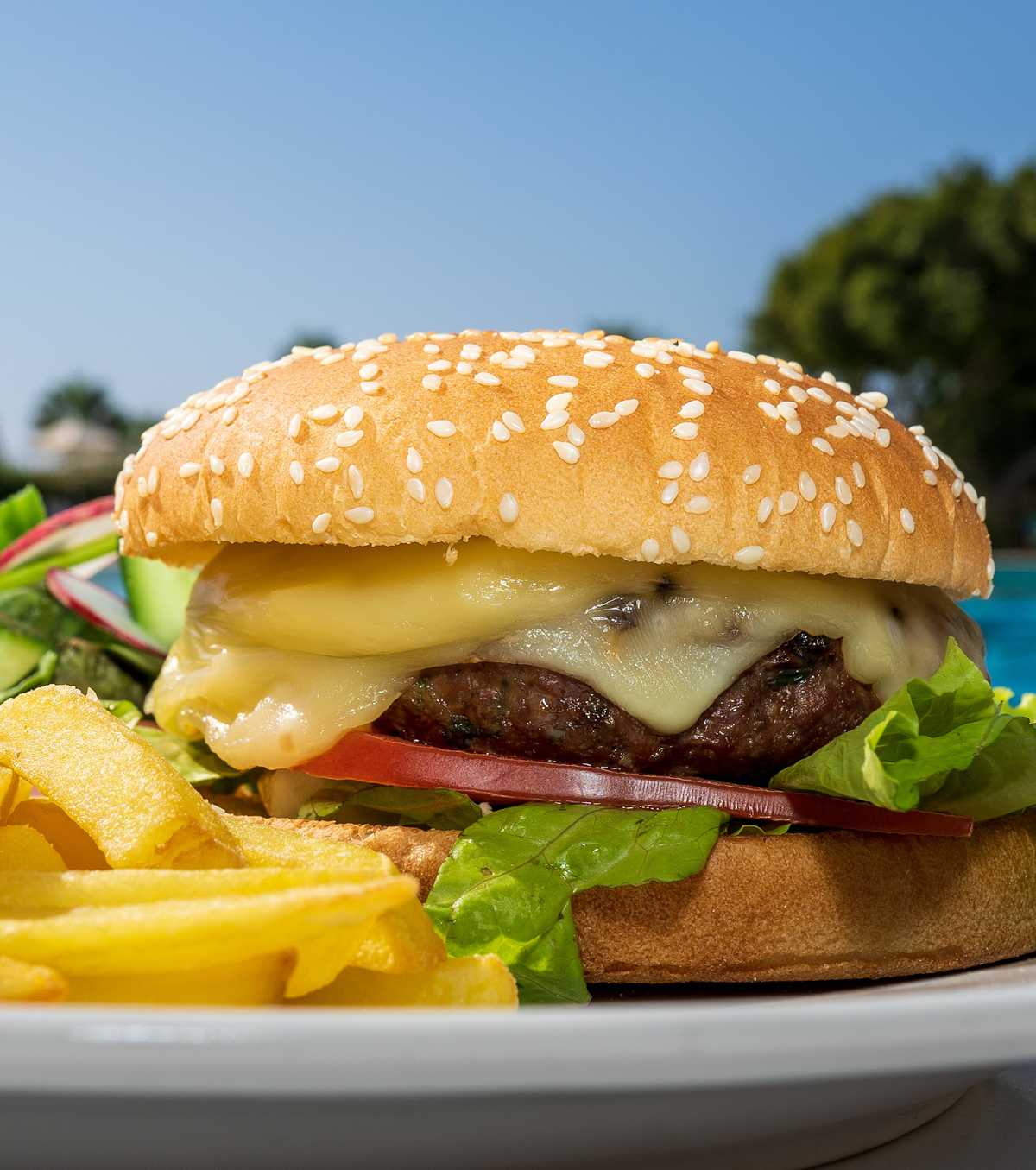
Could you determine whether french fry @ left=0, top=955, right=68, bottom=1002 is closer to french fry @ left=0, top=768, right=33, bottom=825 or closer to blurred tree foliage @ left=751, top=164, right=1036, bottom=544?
french fry @ left=0, top=768, right=33, bottom=825

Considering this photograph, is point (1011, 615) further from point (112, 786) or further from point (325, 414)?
point (112, 786)

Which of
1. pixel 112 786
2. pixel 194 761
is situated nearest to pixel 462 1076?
pixel 112 786

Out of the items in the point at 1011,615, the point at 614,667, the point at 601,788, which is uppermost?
the point at 614,667

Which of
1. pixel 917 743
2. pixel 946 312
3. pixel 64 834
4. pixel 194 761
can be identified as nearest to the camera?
pixel 64 834

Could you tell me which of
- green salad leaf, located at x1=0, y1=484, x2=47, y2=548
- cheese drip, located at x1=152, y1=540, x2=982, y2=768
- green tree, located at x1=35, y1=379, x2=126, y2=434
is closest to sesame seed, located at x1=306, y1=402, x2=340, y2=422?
cheese drip, located at x1=152, y1=540, x2=982, y2=768

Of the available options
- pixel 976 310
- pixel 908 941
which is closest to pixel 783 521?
pixel 908 941

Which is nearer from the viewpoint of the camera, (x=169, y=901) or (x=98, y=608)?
(x=169, y=901)

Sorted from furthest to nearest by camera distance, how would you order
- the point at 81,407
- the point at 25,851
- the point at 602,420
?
the point at 81,407
the point at 602,420
the point at 25,851

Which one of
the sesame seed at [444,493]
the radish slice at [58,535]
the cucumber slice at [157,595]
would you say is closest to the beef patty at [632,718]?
the sesame seed at [444,493]
